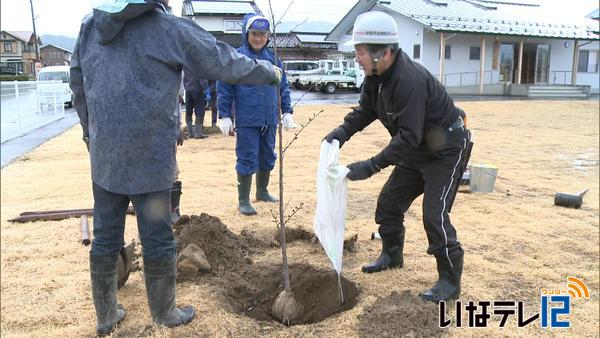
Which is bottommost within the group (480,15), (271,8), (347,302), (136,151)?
(347,302)

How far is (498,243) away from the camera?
14.1 ft

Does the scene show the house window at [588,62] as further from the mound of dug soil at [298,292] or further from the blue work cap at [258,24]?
the mound of dug soil at [298,292]

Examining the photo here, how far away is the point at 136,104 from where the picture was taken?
92.8 inches

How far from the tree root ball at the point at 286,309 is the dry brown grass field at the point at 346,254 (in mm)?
170

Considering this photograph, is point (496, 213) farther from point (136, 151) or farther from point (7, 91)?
point (7, 91)

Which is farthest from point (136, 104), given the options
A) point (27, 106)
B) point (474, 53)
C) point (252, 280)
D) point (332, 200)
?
point (474, 53)

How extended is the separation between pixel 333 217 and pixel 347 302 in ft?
1.94

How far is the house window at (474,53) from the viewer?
94.8ft

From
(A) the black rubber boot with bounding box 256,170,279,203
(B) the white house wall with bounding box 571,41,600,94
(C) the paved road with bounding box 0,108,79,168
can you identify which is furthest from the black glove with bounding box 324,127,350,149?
(B) the white house wall with bounding box 571,41,600,94

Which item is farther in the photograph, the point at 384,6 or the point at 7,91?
the point at 384,6

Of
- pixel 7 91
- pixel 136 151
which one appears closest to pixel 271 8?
pixel 136 151

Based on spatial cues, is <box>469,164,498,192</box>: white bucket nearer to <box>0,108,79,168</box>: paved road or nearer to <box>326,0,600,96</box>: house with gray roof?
<box>0,108,79,168</box>: paved road

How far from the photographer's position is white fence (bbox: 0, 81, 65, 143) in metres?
11.4

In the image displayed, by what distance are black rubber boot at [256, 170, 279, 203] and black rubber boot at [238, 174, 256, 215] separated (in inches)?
16.6
